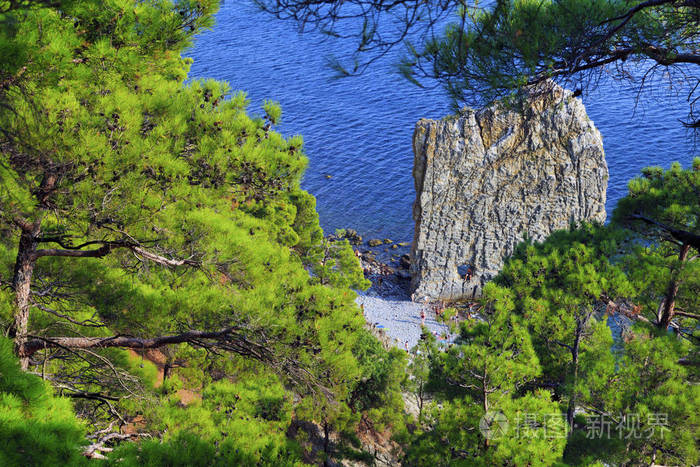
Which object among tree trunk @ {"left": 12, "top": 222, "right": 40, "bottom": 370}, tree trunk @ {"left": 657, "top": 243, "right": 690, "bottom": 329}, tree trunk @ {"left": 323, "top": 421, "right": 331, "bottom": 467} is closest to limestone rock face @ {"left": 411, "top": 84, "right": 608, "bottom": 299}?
tree trunk @ {"left": 323, "top": 421, "right": 331, "bottom": 467}

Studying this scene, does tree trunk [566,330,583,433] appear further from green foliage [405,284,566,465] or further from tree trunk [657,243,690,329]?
tree trunk [657,243,690,329]

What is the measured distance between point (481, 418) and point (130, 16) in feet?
20.5

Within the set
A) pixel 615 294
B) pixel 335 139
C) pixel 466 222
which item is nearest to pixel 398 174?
pixel 335 139

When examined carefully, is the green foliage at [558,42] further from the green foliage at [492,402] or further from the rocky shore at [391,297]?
the rocky shore at [391,297]

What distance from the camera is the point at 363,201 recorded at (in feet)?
98.5

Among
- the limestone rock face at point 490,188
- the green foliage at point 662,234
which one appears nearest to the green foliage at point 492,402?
the green foliage at point 662,234

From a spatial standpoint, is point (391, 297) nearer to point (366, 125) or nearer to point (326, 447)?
point (326, 447)

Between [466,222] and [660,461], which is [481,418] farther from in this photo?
[466,222]

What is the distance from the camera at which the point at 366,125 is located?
35.2 meters

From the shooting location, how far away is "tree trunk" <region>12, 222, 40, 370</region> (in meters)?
4.21

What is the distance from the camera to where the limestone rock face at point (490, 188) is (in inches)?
894
